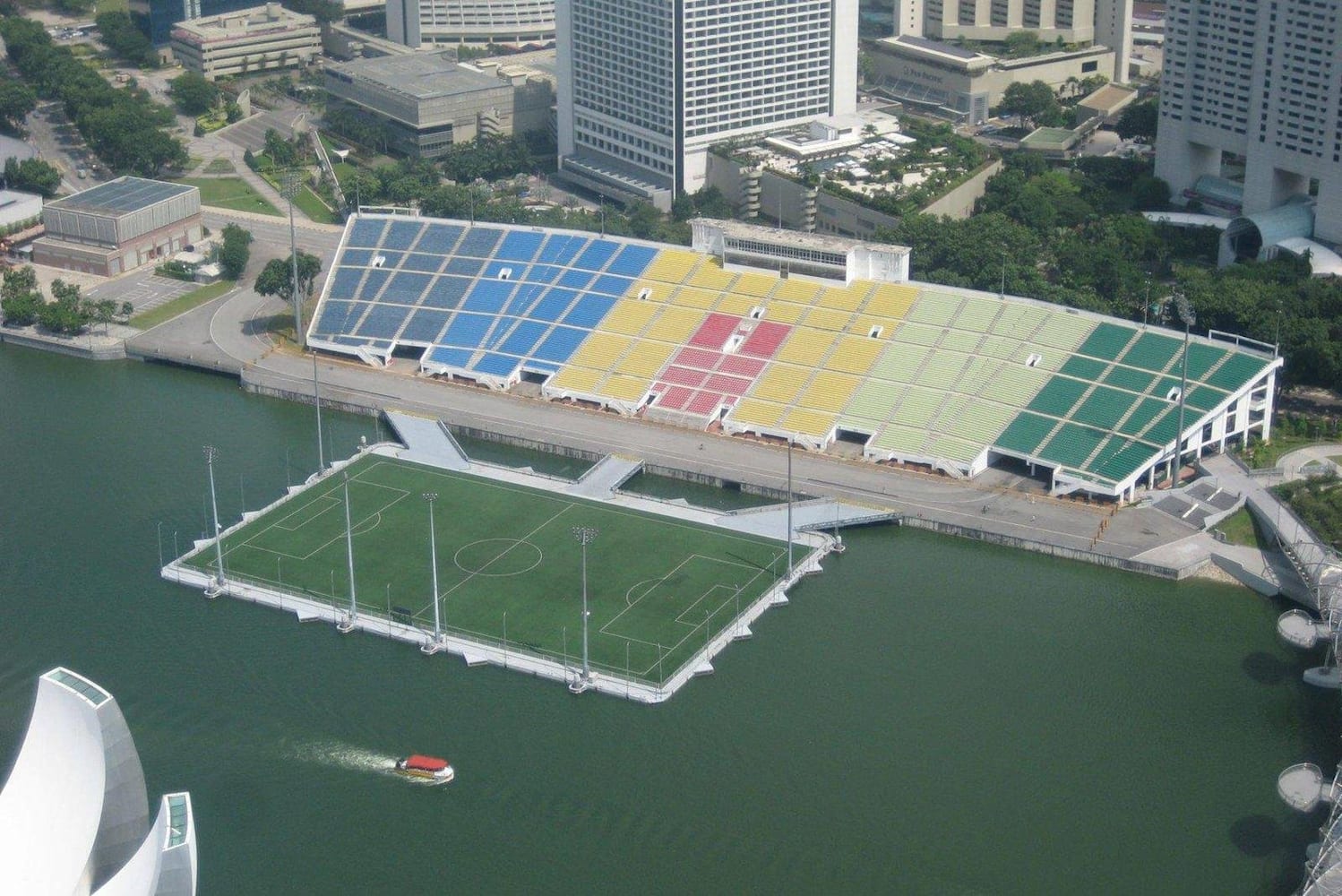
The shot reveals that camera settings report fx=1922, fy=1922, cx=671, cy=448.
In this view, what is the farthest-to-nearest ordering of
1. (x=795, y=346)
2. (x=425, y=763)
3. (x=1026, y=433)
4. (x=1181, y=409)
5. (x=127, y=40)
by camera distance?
(x=127, y=40) → (x=795, y=346) → (x=1026, y=433) → (x=1181, y=409) → (x=425, y=763)

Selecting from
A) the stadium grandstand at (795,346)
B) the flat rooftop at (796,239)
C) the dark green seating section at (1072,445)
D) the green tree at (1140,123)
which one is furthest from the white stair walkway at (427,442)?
the green tree at (1140,123)

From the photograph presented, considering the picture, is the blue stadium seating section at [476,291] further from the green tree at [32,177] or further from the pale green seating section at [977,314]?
the green tree at [32,177]

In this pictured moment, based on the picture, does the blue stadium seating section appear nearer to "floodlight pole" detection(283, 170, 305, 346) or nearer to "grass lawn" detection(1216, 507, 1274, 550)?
"floodlight pole" detection(283, 170, 305, 346)

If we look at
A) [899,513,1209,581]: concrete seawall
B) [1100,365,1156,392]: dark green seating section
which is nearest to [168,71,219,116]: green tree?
[1100,365,1156,392]: dark green seating section

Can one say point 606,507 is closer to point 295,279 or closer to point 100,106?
point 295,279

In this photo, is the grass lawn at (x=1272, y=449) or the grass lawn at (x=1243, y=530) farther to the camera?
the grass lawn at (x=1272, y=449)

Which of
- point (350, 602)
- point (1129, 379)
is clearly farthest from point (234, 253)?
point (1129, 379)
